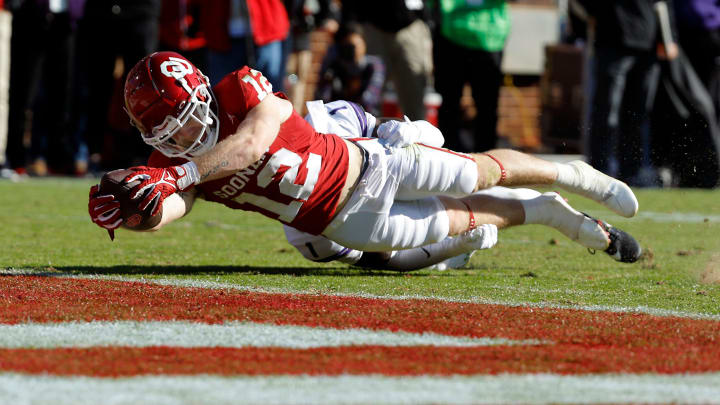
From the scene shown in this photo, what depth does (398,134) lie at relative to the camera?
14.9 feet

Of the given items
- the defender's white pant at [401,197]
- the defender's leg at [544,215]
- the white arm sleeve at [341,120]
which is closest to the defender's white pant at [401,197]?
the defender's white pant at [401,197]

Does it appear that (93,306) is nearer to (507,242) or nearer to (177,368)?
(177,368)

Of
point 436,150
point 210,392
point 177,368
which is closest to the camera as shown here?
point 210,392

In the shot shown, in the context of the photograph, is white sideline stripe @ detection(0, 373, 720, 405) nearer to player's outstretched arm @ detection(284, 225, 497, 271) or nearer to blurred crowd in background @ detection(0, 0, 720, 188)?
player's outstretched arm @ detection(284, 225, 497, 271)

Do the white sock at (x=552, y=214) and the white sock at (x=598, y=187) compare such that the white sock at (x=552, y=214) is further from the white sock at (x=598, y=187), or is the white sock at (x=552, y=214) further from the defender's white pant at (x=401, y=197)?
the defender's white pant at (x=401, y=197)

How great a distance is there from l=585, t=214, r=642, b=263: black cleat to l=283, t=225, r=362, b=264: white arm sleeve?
1047 mm

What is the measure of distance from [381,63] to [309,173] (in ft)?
21.9

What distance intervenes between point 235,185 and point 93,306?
0.75 m

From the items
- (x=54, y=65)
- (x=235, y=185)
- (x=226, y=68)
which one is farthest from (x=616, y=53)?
(x=235, y=185)

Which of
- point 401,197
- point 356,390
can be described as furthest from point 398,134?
point 356,390

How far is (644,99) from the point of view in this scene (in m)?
10.2

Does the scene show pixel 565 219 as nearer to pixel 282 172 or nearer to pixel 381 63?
pixel 282 172

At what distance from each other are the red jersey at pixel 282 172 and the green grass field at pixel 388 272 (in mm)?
295

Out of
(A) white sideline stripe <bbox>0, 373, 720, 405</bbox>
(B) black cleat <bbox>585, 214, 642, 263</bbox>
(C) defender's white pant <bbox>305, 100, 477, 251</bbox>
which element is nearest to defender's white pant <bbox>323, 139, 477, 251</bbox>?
(C) defender's white pant <bbox>305, 100, 477, 251</bbox>
